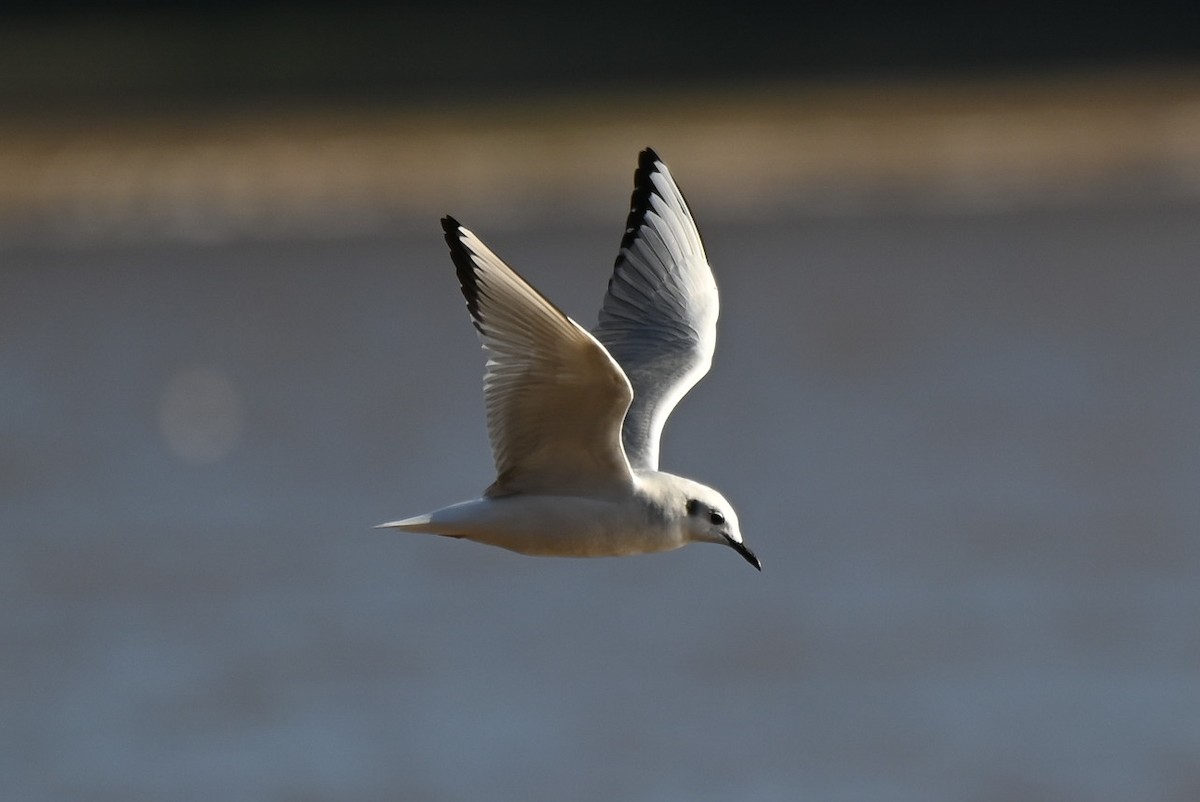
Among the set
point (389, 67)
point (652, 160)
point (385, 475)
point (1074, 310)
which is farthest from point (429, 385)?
point (652, 160)

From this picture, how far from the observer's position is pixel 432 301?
21.2 meters

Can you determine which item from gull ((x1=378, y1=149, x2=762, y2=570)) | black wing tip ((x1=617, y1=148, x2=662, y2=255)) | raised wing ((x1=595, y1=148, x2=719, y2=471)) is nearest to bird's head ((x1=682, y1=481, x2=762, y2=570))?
gull ((x1=378, y1=149, x2=762, y2=570))

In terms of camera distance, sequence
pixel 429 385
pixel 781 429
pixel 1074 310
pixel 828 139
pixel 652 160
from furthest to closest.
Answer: pixel 828 139 → pixel 1074 310 → pixel 429 385 → pixel 781 429 → pixel 652 160

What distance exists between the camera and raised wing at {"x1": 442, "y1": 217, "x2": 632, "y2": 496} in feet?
15.3

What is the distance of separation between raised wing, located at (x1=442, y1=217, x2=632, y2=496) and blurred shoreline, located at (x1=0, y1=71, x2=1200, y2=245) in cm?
1550

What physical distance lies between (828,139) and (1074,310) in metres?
2.96

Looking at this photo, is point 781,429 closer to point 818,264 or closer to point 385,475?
point 385,475

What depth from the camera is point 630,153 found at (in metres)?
20.6

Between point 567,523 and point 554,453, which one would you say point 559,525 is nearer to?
point 567,523

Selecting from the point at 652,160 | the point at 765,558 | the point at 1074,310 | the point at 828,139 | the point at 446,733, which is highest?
the point at 828,139

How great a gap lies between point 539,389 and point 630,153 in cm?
1594

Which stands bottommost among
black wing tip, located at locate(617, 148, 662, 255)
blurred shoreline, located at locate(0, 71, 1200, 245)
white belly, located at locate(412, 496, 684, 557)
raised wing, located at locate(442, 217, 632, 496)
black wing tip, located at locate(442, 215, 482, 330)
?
white belly, located at locate(412, 496, 684, 557)

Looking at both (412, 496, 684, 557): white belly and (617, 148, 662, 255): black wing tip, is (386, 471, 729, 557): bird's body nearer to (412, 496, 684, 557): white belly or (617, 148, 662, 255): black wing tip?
(412, 496, 684, 557): white belly

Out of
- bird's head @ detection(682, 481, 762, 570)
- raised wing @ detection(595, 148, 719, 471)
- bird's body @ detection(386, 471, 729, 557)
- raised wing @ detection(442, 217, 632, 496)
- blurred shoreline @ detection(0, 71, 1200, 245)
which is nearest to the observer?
raised wing @ detection(442, 217, 632, 496)
